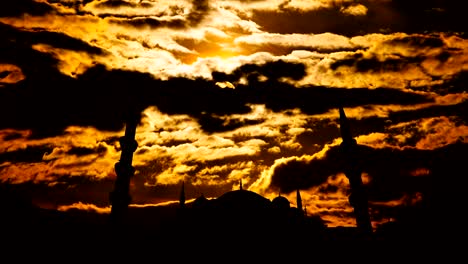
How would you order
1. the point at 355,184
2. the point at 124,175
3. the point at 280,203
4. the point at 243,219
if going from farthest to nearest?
1. the point at 280,203
2. the point at 243,219
3. the point at 355,184
4. the point at 124,175

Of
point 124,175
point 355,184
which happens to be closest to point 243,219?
point 355,184

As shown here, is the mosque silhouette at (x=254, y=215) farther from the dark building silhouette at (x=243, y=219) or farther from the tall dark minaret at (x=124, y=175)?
the tall dark minaret at (x=124, y=175)

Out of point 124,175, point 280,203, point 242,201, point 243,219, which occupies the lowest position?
point 243,219

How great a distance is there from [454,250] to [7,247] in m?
34.2

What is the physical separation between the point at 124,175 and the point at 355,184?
13869 mm

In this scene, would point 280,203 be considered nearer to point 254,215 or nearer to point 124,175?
point 254,215

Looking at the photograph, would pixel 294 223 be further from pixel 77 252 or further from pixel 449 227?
pixel 77 252

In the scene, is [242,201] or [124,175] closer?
[124,175]

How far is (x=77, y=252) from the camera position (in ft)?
104

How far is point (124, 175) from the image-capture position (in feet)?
62.0

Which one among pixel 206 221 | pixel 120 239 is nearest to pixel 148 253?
pixel 206 221

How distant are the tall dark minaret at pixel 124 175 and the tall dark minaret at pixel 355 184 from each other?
1298 centimetres

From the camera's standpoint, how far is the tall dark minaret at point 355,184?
23016 millimetres

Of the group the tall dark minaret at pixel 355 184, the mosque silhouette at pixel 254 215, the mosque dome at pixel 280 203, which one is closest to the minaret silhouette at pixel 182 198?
the mosque silhouette at pixel 254 215
